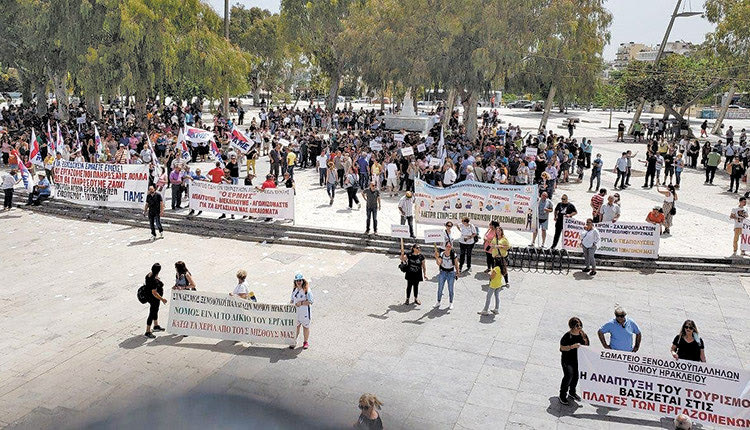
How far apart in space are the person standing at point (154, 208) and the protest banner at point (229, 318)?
6687mm

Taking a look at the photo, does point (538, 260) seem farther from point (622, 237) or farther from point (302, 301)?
point (302, 301)

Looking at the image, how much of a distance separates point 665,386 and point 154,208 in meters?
13.0

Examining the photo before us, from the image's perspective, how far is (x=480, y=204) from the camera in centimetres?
1620

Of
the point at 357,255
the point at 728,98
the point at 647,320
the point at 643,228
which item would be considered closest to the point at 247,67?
the point at 357,255

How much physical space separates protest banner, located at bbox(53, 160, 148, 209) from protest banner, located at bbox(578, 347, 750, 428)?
47.8 feet

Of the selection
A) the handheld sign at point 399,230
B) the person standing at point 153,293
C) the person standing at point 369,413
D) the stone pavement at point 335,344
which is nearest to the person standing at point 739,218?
the stone pavement at point 335,344

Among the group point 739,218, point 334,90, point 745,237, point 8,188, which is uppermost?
point 334,90

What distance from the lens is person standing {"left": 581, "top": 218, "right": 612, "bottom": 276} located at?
554 inches

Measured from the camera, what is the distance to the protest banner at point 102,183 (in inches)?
754

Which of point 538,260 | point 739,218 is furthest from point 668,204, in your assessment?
point 538,260

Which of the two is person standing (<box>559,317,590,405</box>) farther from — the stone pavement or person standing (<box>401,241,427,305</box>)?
person standing (<box>401,241,427,305</box>)

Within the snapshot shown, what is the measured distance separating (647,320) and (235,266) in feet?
28.5

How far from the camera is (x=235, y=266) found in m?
14.9

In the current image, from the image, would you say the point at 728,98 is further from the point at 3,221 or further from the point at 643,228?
Result: the point at 3,221
